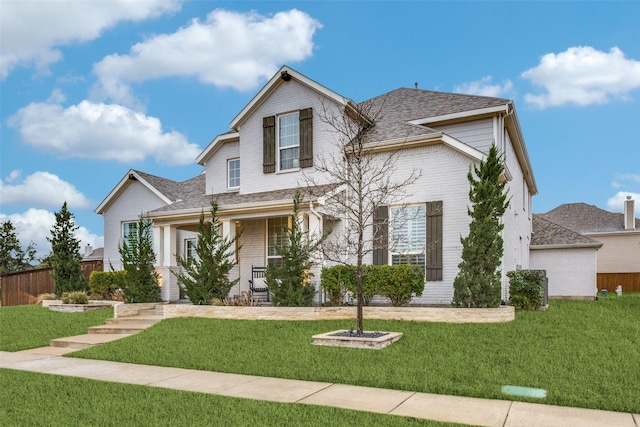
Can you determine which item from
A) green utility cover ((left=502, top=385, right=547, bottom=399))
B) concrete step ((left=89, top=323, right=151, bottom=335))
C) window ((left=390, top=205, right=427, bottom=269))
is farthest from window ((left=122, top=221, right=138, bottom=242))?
green utility cover ((left=502, top=385, right=547, bottom=399))

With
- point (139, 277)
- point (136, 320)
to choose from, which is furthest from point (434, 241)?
point (139, 277)

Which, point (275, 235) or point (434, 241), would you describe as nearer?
point (434, 241)

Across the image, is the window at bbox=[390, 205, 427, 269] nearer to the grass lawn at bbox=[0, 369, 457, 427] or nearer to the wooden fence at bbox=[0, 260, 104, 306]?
the grass lawn at bbox=[0, 369, 457, 427]

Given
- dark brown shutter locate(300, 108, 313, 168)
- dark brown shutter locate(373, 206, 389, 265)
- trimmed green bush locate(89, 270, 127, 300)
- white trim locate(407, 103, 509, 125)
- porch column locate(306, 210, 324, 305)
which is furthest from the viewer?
trimmed green bush locate(89, 270, 127, 300)

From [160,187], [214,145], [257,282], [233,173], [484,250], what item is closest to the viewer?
[484,250]

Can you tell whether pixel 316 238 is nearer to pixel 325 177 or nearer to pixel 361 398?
pixel 325 177

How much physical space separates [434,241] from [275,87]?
7.27 metres

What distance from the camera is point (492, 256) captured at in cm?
1089

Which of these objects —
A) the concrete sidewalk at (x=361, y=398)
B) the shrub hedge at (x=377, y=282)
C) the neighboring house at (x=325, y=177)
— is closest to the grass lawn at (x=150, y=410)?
the concrete sidewalk at (x=361, y=398)

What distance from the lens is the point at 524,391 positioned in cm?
591

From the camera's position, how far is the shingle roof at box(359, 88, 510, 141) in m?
14.3

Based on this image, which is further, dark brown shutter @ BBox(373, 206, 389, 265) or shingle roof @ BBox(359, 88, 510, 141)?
shingle roof @ BBox(359, 88, 510, 141)

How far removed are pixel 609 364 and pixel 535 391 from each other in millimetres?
1907

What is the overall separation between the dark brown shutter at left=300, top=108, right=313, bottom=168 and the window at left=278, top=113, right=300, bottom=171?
0.26 m
